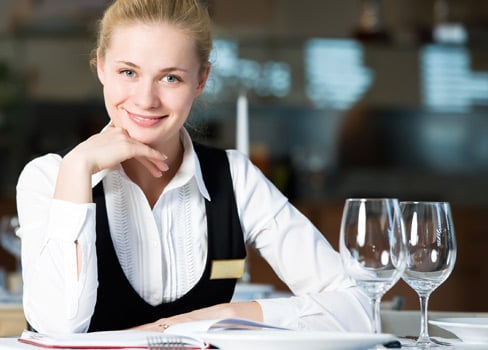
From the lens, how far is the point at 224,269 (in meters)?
1.95

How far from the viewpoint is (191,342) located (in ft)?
4.26

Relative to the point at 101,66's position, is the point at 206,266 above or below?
below

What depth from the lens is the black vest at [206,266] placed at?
5.99 feet

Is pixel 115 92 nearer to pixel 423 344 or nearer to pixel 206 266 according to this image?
pixel 206 266

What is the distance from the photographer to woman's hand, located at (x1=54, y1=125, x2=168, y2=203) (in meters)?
1.64

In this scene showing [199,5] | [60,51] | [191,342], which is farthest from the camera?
[60,51]

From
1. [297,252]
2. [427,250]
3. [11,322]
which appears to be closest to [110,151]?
[297,252]

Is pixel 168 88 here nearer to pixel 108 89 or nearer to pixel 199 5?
pixel 108 89

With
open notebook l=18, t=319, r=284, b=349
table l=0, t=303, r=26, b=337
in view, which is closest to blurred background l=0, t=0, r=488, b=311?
table l=0, t=303, r=26, b=337

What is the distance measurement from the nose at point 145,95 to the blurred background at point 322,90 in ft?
13.7

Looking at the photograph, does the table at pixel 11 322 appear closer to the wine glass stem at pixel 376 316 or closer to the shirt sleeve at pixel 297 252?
the shirt sleeve at pixel 297 252

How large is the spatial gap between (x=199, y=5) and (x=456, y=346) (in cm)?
88

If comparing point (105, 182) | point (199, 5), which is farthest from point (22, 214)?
point (199, 5)

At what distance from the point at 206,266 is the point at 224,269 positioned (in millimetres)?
39
